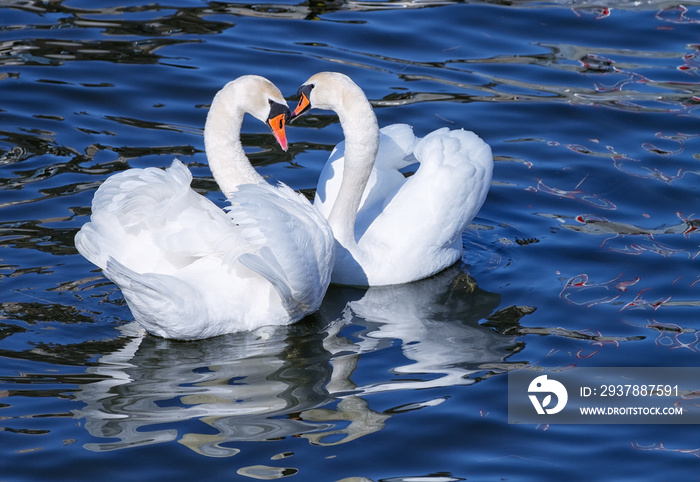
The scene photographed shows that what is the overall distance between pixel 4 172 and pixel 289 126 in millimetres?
2596

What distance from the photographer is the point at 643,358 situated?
6.28 metres

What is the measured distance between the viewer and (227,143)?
23.1ft

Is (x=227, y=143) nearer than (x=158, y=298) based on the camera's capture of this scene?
No

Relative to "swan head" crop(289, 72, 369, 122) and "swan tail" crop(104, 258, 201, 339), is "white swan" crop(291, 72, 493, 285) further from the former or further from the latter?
"swan tail" crop(104, 258, 201, 339)

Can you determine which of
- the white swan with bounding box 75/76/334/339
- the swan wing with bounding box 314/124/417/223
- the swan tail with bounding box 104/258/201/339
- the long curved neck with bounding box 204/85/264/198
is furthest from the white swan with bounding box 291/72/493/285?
the swan tail with bounding box 104/258/201/339

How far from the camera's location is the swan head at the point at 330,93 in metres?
7.03

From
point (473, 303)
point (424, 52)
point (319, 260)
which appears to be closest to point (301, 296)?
point (319, 260)

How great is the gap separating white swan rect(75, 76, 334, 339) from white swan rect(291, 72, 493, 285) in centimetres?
60

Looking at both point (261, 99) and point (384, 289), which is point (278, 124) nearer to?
point (261, 99)

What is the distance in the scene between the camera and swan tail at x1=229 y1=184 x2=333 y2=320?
6211mm

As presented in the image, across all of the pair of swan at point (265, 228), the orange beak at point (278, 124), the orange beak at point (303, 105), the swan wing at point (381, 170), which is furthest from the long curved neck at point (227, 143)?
the swan wing at point (381, 170)

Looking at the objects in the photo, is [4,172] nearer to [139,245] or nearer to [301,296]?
[139,245]

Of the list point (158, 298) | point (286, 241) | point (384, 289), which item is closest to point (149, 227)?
point (158, 298)

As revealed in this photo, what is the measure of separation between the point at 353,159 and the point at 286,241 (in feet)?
3.86
